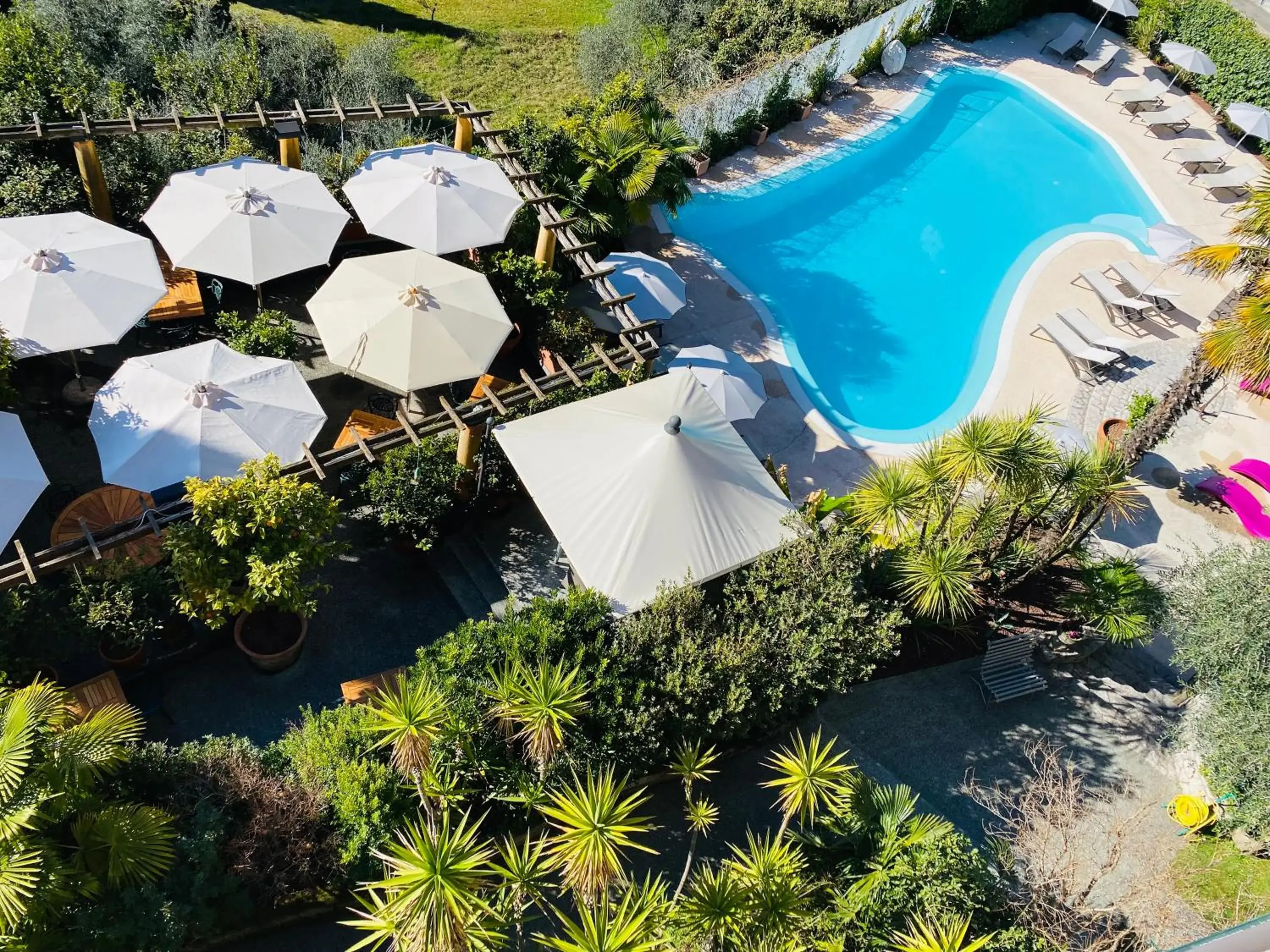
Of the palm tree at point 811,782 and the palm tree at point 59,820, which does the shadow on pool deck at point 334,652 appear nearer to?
the palm tree at point 59,820

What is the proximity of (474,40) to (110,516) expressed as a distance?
59.0 ft

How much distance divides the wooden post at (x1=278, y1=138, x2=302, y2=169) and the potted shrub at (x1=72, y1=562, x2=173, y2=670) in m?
8.08

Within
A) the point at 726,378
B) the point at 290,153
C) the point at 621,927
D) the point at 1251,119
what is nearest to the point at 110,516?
the point at 290,153

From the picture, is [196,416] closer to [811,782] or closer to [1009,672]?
[811,782]

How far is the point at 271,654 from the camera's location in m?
11.3

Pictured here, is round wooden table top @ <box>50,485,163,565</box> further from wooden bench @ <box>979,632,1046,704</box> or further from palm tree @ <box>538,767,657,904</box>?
wooden bench @ <box>979,632,1046,704</box>

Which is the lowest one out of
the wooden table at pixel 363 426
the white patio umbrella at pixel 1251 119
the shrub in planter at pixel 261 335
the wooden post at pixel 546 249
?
the wooden table at pixel 363 426

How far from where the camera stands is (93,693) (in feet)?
33.4

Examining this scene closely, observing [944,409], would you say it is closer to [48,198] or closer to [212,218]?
[212,218]

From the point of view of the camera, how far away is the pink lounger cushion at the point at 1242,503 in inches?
612

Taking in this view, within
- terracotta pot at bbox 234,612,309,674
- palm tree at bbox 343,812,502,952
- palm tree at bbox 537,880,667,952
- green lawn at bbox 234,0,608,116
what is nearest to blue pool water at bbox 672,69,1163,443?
green lawn at bbox 234,0,608,116

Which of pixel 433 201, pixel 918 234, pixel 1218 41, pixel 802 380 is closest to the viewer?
pixel 433 201

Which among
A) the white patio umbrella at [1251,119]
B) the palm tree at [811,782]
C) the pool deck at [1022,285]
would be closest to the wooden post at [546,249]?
the pool deck at [1022,285]

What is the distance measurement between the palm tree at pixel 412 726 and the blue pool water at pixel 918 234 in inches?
426
